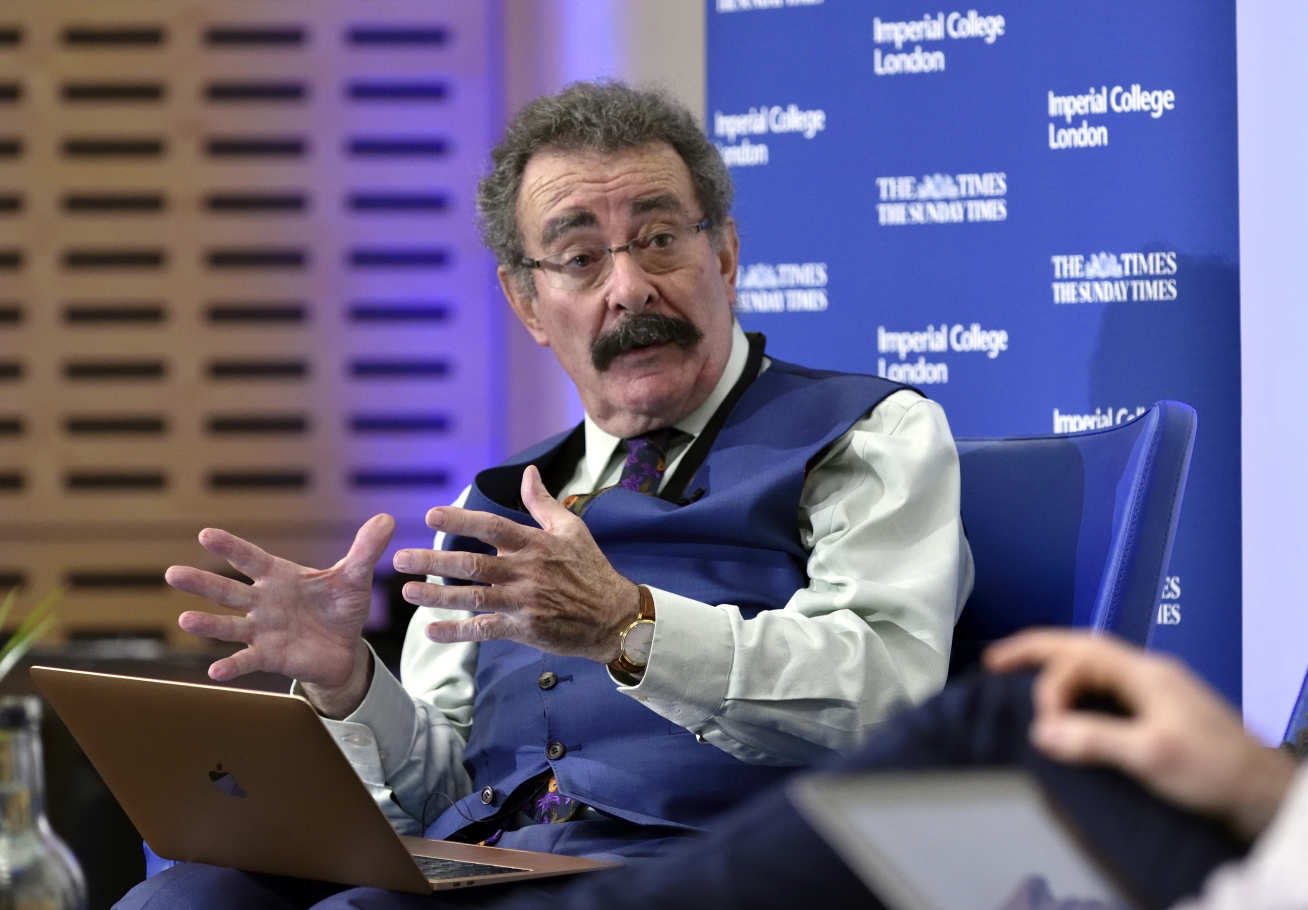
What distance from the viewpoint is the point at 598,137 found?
209 centimetres

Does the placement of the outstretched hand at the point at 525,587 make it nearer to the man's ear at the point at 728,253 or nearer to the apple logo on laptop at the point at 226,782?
the apple logo on laptop at the point at 226,782

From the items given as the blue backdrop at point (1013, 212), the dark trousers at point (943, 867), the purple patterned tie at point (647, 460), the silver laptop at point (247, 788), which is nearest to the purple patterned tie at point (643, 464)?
the purple patterned tie at point (647, 460)

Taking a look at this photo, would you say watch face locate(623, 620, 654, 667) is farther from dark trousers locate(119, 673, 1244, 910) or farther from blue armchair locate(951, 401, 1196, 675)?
dark trousers locate(119, 673, 1244, 910)

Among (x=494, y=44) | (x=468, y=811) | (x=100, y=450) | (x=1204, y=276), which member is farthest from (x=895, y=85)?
(x=100, y=450)

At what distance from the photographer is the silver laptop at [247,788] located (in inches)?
53.4

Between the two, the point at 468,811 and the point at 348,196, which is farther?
the point at 348,196

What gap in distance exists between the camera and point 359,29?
14.9 ft

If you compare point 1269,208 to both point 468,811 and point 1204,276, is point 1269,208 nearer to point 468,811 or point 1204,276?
point 1204,276

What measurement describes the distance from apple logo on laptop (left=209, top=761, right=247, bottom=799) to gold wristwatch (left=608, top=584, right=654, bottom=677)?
1.34 feet

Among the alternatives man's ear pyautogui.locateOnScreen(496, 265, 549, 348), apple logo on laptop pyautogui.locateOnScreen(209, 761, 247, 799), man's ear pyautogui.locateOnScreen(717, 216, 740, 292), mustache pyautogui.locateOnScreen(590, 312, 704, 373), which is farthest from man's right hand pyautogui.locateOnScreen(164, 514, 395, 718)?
man's ear pyautogui.locateOnScreen(717, 216, 740, 292)

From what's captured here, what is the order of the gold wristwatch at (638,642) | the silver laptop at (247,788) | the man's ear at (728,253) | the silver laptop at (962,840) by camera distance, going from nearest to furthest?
the silver laptop at (962,840) → the silver laptop at (247,788) → the gold wristwatch at (638,642) → the man's ear at (728,253)

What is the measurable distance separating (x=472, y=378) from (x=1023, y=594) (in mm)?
2819

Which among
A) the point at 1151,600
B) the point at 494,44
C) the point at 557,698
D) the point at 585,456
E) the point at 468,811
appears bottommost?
→ the point at 468,811

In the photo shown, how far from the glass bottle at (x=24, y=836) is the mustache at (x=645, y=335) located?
47.0 inches
